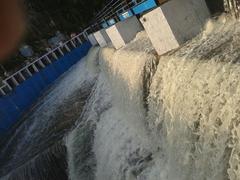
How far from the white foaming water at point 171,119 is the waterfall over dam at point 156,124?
0.01 meters

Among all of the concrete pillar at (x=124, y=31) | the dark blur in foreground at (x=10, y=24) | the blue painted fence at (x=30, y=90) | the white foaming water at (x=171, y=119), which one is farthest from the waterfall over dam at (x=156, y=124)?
the blue painted fence at (x=30, y=90)

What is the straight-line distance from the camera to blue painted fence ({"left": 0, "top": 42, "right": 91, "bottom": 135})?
80.1ft

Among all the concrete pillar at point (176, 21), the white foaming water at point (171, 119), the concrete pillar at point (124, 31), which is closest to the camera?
the white foaming water at point (171, 119)

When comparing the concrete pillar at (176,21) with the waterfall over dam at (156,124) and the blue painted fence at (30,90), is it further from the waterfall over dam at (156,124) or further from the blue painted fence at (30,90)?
the blue painted fence at (30,90)

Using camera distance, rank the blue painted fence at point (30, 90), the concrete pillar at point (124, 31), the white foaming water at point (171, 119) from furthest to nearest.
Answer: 1. the blue painted fence at point (30, 90)
2. the concrete pillar at point (124, 31)
3. the white foaming water at point (171, 119)

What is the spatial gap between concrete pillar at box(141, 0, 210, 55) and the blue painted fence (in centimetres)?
1710

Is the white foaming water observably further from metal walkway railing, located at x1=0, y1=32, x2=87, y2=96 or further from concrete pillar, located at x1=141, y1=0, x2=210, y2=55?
metal walkway railing, located at x1=0, y1=32, x2=87, y2=96

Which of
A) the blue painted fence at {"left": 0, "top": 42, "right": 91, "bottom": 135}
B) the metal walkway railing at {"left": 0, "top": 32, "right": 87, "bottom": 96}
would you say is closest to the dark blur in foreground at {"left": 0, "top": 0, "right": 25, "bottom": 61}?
the blue painted fence at {"left": 0, "top": 42, "right": 91, "bottom": 135}

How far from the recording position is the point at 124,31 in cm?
1369

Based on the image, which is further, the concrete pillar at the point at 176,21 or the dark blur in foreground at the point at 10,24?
the concrete pillar at the point at 176,21

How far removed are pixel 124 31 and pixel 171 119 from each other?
24.1 feet

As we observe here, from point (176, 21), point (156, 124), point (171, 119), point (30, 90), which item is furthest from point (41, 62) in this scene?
point (171, 119)

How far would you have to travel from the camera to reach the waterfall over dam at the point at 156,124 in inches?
202

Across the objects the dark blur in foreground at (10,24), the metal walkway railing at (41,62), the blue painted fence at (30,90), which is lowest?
the blue painted fence at (30,90)
